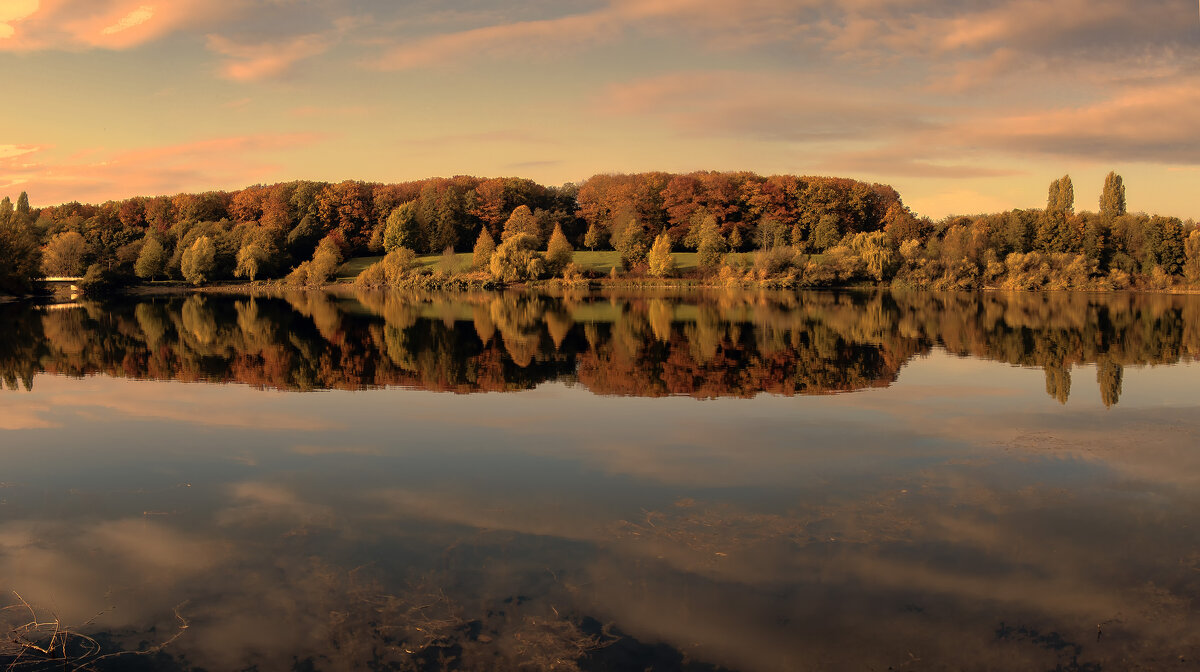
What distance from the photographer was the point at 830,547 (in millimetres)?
7535

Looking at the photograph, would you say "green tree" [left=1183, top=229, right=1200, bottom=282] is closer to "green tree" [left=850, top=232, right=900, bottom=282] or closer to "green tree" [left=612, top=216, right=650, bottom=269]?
"green tree" [left=850, top=232, right=900, bottom=282]

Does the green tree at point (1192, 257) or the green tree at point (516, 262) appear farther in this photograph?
the green tree at point (516, 262)

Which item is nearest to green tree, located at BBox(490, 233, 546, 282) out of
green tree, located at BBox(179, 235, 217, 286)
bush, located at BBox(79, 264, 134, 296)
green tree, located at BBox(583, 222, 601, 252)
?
green tree, located at BBox(583, 222, 601, 252)

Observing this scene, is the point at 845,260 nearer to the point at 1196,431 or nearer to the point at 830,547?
the point at 1196,431

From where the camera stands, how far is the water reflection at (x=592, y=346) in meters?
18.5

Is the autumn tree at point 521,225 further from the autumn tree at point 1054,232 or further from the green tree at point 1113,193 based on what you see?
the green tree at point 1113,193

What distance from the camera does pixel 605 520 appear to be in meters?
8.28

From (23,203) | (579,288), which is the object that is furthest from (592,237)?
(23,203)

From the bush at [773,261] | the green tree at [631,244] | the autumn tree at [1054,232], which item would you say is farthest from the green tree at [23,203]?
the autumn tree at [1054,232]

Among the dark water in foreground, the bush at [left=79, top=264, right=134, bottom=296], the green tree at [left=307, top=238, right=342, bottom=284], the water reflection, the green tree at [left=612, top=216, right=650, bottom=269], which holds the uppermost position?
the green tree at [left=612, top=216, right=650, bottom=269]

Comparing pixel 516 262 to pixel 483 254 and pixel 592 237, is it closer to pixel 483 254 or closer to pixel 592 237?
pixel 483 254

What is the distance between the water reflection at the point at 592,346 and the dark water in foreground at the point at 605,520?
1.28ft

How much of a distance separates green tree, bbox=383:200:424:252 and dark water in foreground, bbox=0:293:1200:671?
258ft

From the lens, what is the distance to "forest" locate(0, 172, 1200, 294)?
258 ft
